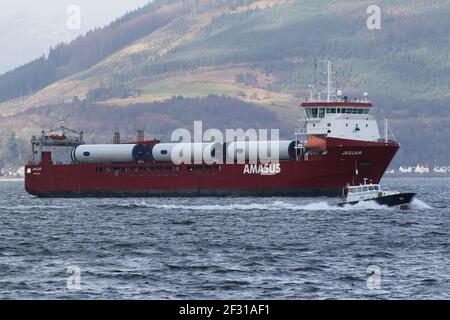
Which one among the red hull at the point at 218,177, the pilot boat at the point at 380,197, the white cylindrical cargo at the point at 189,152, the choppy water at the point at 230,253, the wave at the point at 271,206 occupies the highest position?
the white cylindrical cargo at the point at 189,152

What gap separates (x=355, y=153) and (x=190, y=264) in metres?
59.5

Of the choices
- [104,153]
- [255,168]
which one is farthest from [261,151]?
[104,153]

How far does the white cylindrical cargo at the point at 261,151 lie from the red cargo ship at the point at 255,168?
0.16 meters

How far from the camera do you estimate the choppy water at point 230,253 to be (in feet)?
142

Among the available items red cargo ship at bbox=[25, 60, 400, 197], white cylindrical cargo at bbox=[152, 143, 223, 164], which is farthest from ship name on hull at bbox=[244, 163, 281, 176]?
white cylindrical cargo at bbox=[152, 143, 223, 164]

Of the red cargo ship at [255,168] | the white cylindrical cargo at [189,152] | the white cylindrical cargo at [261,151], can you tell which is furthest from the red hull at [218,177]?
the white cylindrical cargo at [261,151]

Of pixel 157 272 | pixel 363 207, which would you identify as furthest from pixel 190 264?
pixel 363 207

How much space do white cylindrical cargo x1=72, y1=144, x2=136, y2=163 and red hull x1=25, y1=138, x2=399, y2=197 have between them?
856mm

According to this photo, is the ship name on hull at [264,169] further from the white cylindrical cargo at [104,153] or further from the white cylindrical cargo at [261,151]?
the white cylindrical cargo at [104,153]

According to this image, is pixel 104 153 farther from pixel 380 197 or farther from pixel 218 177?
pixel 380 197

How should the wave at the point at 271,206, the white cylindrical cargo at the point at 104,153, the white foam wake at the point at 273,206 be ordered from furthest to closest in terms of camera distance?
the white cylindrical cargo at the point at 104,153 < the white foam wake at the point at 273,206 < the wave at the point at 271,206

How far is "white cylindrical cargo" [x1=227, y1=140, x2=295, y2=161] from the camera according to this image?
11238 centimetres

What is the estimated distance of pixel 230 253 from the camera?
56.1 meters
